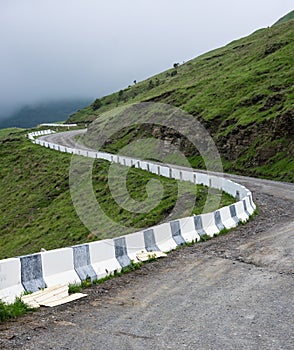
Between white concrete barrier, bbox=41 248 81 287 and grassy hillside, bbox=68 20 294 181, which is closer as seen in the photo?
white concrete barrier, bbox=41 248 81 287

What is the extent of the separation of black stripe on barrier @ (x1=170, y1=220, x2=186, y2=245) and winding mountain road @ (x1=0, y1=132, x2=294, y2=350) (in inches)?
37.1

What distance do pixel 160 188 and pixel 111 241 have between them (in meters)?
19.3

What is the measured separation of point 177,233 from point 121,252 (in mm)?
2908

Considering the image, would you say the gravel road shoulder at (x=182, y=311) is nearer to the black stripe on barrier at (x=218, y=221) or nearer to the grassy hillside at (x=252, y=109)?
the black stripe on barrier at (x=218, y=221)

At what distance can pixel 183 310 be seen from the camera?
764cm

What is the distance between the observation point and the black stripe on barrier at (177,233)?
13.3 metres

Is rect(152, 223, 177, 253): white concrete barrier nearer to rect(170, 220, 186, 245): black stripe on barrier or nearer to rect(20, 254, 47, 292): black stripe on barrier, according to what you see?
rect(170, 220, 186, 245): black stripe on barrier

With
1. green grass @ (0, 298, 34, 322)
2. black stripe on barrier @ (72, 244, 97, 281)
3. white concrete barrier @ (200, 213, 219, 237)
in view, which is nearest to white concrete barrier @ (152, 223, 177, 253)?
white concrete barrier @ (200, 213, 219, 237)

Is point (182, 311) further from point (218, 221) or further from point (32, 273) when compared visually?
point (218, 221)

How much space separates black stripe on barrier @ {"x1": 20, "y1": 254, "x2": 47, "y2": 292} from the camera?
28.2ft

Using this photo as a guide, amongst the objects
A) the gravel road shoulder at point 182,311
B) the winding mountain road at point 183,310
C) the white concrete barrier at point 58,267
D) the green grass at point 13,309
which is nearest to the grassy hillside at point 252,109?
the winding mountain road at point 183,310

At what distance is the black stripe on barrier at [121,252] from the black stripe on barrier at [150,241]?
39.7 inches

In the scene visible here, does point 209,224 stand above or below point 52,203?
below

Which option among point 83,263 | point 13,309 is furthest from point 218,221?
point 13,309
